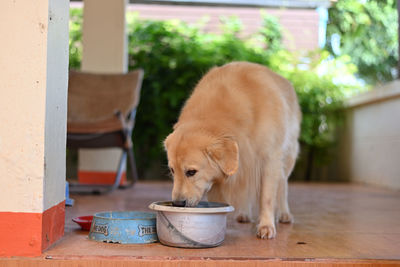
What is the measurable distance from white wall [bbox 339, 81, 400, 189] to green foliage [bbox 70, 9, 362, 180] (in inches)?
12.8

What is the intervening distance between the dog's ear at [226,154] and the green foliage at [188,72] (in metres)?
4.29

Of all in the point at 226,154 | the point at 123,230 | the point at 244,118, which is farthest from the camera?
the point at 244,118

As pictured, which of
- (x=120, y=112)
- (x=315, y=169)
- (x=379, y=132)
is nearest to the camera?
(x=120, y=112)

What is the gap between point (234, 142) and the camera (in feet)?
7.16

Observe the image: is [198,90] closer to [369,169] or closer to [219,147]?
[219,147]

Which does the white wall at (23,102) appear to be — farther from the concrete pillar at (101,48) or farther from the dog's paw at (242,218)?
the concrete pillar at (101,48)

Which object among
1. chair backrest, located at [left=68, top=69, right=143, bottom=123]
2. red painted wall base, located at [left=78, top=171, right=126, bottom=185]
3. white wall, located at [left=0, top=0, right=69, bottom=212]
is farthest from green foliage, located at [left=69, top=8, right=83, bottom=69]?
white wall, located at [left=0, top=0, right=69, bottom=212]

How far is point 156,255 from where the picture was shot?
5.75 ft

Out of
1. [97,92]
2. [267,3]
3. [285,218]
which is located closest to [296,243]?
[285,218]

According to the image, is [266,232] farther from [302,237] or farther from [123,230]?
[123,230]

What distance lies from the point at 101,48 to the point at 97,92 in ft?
1.80

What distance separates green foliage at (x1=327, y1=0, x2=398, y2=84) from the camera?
8.07 metres

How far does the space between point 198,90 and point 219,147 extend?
54 cm

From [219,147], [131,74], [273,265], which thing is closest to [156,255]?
A: [273,265]
